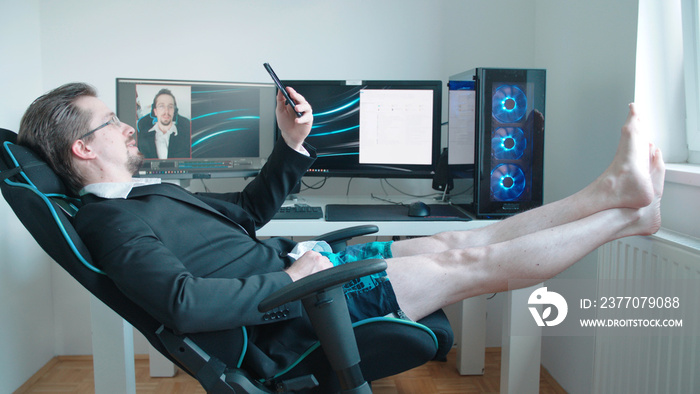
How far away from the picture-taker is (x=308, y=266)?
4.00 ft

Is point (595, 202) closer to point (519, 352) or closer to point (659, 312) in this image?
point (659, 312)

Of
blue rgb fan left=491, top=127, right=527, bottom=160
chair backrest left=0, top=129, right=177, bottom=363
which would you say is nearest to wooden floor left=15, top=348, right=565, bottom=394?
blue rgb fan left=491, top=127, right=527, bottom=160

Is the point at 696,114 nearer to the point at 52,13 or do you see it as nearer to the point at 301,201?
the point at 301,201

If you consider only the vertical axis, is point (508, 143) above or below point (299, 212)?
above

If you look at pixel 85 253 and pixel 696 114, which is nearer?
pixel 85 253

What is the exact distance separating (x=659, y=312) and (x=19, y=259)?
2.30m

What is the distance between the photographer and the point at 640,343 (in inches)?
60.5

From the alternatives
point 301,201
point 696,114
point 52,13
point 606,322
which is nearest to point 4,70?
point 52,13

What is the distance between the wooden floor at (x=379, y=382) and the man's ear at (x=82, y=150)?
1161mm

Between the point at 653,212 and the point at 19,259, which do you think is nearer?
the point at 653,212

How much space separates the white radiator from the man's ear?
1561 mm

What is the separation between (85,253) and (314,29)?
164 centimetres

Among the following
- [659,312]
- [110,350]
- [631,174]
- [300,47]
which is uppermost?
[300,47]

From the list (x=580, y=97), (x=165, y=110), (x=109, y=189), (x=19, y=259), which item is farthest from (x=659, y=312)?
(x=19, y=259)
